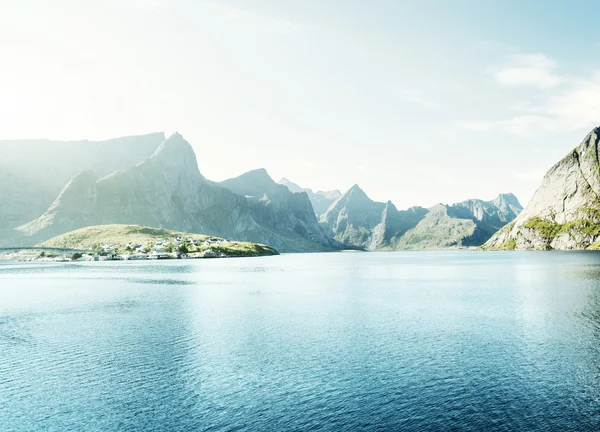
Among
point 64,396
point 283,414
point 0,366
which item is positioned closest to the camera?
point 283,414

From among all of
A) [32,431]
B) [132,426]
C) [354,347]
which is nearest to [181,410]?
[132,426]

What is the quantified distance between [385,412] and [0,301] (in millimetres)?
100777

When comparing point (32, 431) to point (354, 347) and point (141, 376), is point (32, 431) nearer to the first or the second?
point (141, 376)

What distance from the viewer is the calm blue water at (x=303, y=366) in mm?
32875

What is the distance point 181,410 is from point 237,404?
182 inches

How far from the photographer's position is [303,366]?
45375 millimetres

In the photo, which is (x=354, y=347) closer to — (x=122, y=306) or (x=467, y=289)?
(x=122, y=306)

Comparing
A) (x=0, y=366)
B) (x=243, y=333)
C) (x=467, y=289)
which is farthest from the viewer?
(x=467, y=289)

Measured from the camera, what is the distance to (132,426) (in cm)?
3161

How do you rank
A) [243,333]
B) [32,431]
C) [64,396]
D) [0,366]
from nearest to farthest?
[32,431] < [64,396] < [0,366] < [243,333]

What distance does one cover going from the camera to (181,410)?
34.2 metres

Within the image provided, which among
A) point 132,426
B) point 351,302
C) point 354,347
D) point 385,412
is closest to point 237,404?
point 132,426

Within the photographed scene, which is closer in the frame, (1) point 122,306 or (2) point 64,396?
(2) point 64,396

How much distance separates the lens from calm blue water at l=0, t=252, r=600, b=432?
1294 inches
